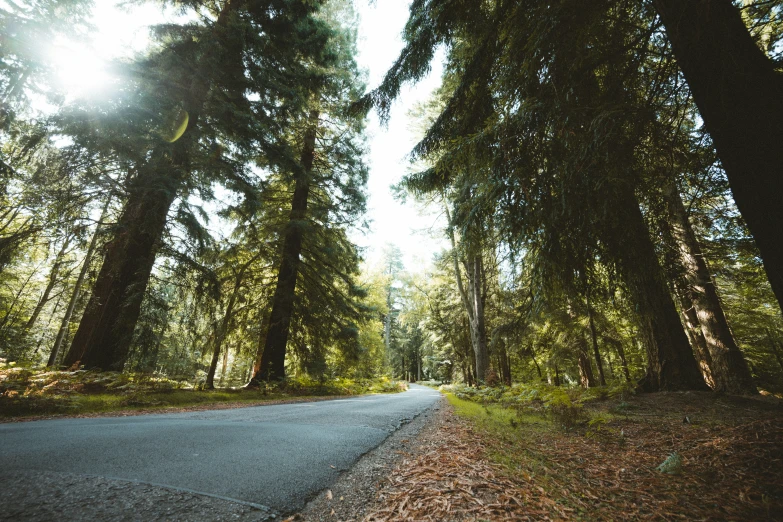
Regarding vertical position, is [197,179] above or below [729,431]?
above

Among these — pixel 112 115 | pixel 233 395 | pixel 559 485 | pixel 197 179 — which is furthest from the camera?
pixel 233 395

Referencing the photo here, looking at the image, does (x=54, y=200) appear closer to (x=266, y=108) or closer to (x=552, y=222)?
(x=266, y=108)

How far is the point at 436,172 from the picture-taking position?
4375 mm

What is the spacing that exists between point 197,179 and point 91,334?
431 cm

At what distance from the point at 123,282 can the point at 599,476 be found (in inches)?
362

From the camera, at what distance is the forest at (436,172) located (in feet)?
8.71

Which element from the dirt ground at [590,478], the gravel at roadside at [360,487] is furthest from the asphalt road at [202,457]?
the dirt ground at [590,478]

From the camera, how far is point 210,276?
7.57 meters

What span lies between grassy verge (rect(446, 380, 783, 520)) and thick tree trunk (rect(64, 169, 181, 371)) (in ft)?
25.0

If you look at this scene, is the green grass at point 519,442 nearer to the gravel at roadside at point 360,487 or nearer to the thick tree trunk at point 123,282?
the gravel at roadside at point 360,487

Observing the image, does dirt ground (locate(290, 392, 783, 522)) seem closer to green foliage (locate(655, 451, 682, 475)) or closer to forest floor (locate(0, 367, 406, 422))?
green foliage (locate(655, 451, 682, 475))

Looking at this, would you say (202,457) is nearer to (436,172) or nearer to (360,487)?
(360,487)

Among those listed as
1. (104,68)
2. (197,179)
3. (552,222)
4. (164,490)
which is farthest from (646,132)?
(104,68)

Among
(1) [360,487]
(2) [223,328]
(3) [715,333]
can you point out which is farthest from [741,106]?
(2) [223,328]
